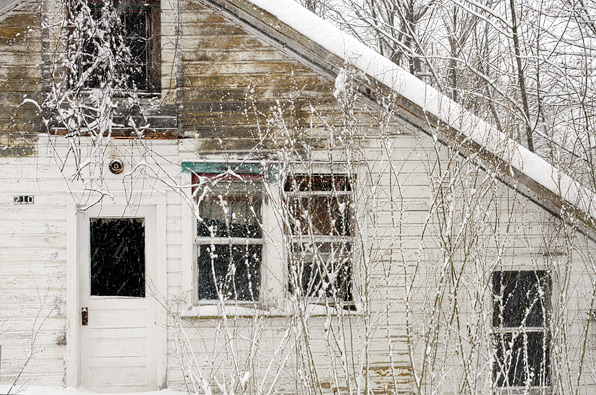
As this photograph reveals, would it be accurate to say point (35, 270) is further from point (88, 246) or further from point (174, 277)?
point (174, 277)

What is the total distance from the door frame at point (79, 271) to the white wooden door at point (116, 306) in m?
0.04

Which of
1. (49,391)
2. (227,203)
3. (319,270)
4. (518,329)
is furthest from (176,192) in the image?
(518,329)

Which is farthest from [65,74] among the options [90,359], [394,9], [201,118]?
[394,9]

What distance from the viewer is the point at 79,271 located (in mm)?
6641

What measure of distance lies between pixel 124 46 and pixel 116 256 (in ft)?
8.00

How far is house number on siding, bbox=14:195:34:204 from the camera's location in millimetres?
6484

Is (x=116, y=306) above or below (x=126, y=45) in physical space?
below

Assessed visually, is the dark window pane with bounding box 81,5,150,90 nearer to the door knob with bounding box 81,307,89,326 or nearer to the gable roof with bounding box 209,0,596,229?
the gable roof with bounding box 209,0,596,229

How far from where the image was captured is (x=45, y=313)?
21.2 ft

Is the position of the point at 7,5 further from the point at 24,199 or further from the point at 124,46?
the point at 24,199

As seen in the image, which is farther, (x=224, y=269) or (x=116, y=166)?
(x=224, y=269)

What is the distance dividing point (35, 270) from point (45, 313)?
19.2 inches

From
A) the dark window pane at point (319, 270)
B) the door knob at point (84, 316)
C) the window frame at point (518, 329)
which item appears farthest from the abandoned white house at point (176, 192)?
the dark window pane at point (319, 270)

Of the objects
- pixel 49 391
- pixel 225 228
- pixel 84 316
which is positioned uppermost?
pixel 225 228
